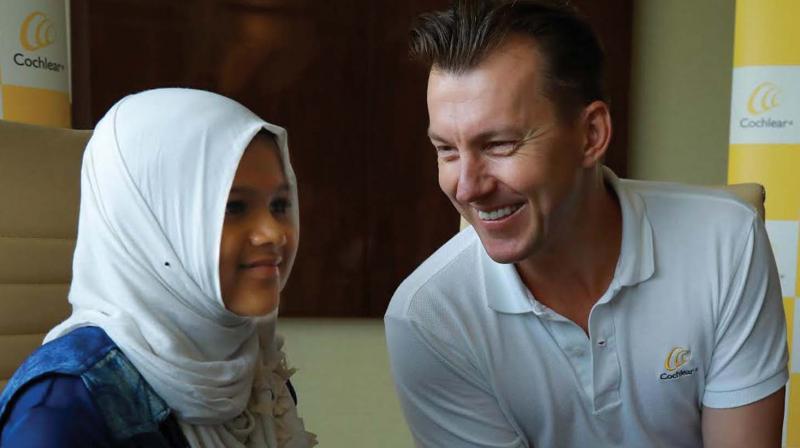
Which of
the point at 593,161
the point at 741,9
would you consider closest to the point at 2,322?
the point at 593,161

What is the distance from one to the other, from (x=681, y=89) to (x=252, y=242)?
2.61 metres

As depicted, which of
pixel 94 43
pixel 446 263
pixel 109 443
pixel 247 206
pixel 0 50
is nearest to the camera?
pixel 109 443

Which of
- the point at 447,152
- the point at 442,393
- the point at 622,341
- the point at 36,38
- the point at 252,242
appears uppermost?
the point at 36,38

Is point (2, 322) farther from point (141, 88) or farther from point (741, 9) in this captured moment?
point (741, 9)

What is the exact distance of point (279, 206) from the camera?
1218mm

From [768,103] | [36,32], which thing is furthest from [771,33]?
[36,32]

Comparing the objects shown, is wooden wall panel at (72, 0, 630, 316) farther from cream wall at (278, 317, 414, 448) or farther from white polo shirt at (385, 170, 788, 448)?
white polo shirt at (385, 170, 788, 448)

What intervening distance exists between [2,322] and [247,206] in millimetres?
749

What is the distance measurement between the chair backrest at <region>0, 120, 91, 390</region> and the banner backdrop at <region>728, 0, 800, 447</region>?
1.88m

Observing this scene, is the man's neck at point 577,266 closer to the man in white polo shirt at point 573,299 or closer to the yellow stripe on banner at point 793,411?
the man in white polo shirt at point 573,299

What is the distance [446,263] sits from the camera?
5.24 ft

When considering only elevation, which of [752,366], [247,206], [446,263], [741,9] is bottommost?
[752,366]

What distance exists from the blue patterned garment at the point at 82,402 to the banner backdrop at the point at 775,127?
204 cm

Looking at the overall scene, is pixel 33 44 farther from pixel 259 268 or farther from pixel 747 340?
pixel 747 340
